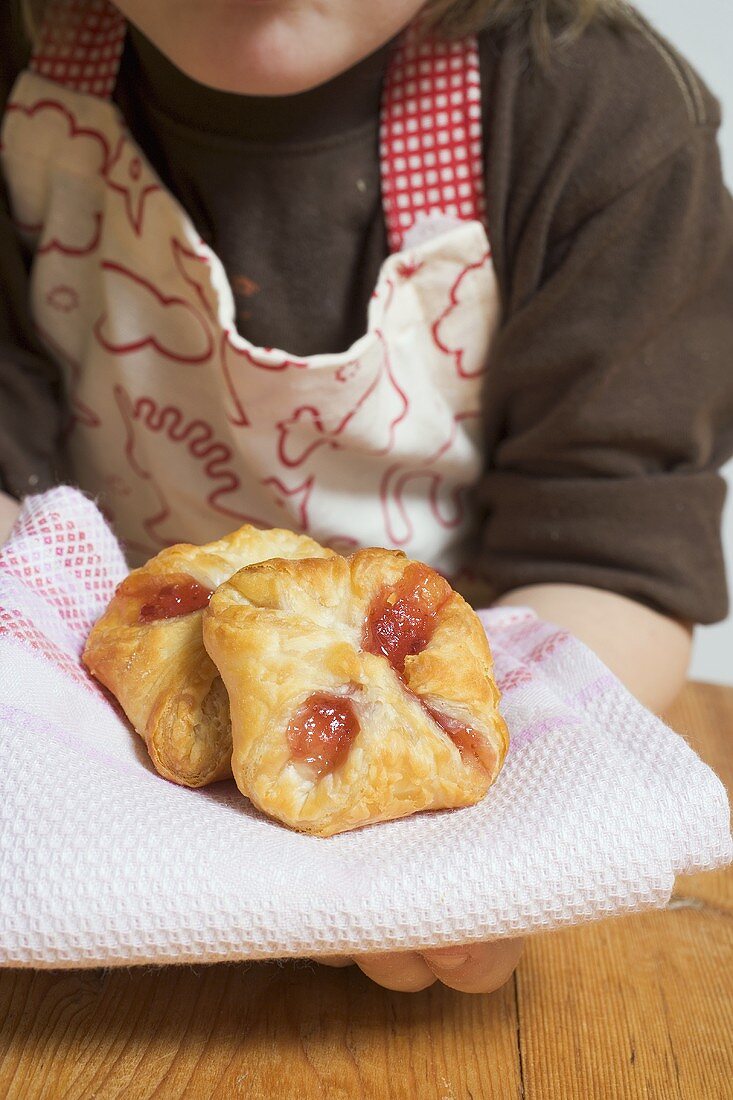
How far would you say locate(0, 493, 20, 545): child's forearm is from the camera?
2.28ft

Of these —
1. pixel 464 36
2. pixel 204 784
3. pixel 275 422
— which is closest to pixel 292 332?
pixel 275 422

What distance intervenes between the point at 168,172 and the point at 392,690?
1.66ft

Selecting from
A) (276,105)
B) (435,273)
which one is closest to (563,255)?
(435,273)

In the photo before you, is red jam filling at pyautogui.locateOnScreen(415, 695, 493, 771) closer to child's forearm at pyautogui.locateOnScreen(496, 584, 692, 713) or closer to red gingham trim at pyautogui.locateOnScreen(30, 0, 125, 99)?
child's forearm at pyautogui.locateOnScreen(496, 584, 692, 713)

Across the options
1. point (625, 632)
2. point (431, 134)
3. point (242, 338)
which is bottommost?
point (625, 632)

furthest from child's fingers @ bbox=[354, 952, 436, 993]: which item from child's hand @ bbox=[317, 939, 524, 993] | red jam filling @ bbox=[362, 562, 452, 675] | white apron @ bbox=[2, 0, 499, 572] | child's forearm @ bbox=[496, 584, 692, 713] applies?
white apron @ bbox=[2, 0, 499, 572]

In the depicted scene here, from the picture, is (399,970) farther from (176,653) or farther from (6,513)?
(6,513)

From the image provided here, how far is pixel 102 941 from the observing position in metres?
0.38

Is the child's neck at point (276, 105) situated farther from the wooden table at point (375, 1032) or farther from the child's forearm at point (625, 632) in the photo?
the wooden table at point (375, 1032)

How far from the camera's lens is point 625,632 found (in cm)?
72

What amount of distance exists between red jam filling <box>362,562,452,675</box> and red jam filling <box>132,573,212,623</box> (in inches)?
3.4

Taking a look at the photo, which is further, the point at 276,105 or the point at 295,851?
the point at 276,105

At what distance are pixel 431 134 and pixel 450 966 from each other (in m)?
0.53

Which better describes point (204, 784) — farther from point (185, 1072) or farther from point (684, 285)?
point (684, 285)
